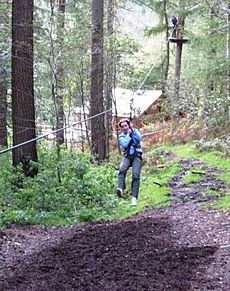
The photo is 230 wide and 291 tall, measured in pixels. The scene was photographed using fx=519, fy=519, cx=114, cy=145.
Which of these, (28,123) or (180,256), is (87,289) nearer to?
(180,256)

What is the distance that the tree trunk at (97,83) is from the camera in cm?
1412

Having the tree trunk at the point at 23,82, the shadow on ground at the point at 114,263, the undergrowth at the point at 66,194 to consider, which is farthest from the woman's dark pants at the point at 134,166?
the tree trunk at the point at 23,82

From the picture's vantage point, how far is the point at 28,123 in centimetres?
1030

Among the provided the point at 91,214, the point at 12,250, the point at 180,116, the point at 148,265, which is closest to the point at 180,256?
the point at 148,265

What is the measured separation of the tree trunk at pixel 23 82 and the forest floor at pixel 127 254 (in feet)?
7.88

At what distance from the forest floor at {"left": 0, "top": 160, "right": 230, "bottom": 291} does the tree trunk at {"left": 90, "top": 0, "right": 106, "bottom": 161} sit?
610cm

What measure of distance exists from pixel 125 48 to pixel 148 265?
11.5 metres

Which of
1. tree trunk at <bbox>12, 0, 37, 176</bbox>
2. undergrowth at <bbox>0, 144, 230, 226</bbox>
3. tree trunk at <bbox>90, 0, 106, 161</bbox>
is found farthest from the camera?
tree trunk at <bbox>90, 0, 106, 161</bbox>

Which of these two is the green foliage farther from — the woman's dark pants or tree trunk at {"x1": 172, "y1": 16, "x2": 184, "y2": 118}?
tree trunk at {"x1": 172, "y1": 16, "x2": 184, "y2": 118}

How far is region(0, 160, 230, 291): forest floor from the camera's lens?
5.05 meters

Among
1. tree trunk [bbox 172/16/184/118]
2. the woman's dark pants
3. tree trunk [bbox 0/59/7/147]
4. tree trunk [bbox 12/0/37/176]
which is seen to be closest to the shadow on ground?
the woman's dark pants

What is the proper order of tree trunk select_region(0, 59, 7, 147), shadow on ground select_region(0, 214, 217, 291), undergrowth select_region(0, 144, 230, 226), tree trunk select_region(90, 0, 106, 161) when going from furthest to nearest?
tree trunk select_region(90, 0, 106, 161), tree trunk select_region(0, 59, 7, 147), undergrowth select_region(0, 144, 230, 226), shadow on ground select_region(0, 214, 217, 291)

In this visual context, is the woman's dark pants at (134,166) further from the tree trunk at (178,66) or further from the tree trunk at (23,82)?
the tree trunk at (178,66)

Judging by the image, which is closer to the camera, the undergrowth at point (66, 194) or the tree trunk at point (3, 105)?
the undergrowth at point (66, 194)
